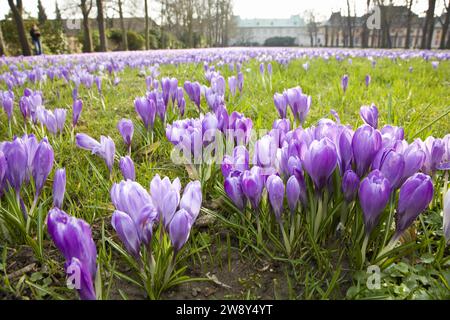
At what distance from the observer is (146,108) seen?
7.32ft

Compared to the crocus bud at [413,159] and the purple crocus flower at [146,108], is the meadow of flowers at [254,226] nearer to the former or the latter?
the crocus bud at [413,159]

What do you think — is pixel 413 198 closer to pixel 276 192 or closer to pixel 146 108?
pixel 276 192

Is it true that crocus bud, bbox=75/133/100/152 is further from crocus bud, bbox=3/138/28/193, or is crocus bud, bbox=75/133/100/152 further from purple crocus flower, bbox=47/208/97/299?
purple crocus flower, bbox=47/208/97/299

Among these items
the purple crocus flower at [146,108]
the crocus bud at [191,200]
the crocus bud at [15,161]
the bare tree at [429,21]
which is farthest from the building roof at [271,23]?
the crocus bud at [191,200]

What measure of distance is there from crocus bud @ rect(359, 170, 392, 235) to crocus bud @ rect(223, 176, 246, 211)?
0.42 m

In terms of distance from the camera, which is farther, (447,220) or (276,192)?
(276,192)

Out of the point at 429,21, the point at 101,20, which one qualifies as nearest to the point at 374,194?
the point at 101,20

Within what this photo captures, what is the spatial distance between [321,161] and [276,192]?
19 cm

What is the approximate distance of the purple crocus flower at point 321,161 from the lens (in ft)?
3.85

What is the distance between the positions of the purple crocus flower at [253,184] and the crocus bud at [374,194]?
0.34 metres

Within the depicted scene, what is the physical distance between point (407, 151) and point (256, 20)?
13194 cm

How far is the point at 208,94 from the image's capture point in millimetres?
2543

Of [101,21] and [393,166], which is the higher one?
[101,21]
